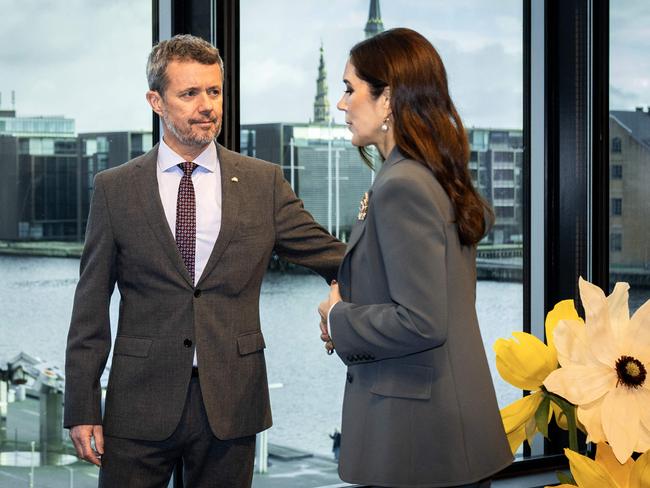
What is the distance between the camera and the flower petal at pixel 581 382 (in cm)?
112

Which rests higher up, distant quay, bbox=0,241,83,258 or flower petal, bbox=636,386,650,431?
distant quay, bbox=0,241,83,258

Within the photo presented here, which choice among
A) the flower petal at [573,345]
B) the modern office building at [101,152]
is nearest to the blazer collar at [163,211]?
the modern office building at [101,152]

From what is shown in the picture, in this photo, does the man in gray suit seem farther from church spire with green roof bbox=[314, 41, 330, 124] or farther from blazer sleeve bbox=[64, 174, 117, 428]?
church spire with green roof bbox=[314, 41, 330, 124]

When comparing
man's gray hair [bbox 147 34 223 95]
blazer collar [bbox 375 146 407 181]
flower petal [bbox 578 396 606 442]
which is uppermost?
man's gray hair [bbox 147 34 223 95]

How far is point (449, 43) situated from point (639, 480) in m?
2.56

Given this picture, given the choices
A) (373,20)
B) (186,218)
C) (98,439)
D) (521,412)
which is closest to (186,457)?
(98,439)

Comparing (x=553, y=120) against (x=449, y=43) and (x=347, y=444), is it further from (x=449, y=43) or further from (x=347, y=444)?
(x=347, y=444)

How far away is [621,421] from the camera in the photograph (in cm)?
112

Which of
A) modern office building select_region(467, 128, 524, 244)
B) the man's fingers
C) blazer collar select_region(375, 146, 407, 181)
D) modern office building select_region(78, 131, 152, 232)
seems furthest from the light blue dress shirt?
modern office building select_region(467, 128, 524, 244)

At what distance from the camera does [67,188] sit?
2.80 metres

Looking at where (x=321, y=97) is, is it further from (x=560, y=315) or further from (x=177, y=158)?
(x=560, y=315)

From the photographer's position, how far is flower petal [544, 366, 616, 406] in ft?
3.67

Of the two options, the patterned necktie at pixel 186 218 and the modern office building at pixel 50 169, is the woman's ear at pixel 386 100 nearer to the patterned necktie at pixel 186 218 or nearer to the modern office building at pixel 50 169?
the patterned necktie at pixel 186 218

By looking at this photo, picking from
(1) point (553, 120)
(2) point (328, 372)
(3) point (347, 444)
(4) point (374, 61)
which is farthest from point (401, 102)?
(1) point (553, 120)
